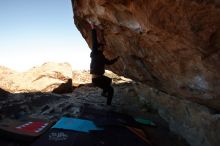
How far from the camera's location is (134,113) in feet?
37.9

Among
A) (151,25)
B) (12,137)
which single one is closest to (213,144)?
(151,25)

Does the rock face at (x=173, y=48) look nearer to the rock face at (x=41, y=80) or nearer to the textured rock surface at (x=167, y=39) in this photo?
the textured rock surface at (x=167, y=39)

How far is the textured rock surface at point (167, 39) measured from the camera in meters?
5.25

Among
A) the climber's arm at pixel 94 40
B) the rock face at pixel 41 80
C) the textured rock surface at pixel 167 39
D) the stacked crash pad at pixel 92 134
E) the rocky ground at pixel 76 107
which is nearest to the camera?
the textured rock surface at pixel 167 39

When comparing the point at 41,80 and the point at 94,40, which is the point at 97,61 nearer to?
the point at 94,40

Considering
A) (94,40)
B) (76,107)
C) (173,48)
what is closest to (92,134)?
(173,48)

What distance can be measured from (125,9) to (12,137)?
13.3ft

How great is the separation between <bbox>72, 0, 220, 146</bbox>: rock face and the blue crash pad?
241 cm

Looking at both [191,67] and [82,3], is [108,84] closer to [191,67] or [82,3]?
[82,3]

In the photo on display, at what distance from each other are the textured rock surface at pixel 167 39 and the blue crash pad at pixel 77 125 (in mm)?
2413

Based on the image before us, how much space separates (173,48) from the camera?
6.72 m

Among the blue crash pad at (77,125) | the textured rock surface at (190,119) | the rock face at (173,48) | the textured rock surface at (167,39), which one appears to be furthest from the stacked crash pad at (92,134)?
the textured rock surface at (167,39)

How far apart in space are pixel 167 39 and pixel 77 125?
308cm

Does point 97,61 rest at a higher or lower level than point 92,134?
higher
